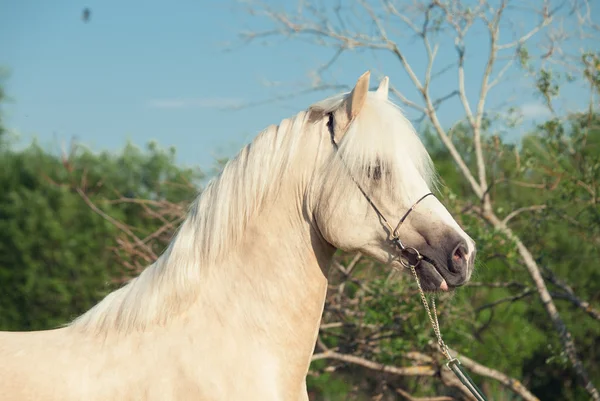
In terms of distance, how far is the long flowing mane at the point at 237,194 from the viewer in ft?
8.28

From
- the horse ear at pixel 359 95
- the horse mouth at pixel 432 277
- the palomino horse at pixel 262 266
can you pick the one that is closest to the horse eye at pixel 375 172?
the palomino horse at pixel 262 266

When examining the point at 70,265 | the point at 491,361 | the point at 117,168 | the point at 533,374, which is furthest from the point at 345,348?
the point at 117,168

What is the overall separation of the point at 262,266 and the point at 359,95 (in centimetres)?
74

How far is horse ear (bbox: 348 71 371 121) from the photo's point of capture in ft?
8.31

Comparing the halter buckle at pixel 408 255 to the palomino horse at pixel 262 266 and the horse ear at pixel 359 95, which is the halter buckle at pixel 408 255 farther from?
the horse ear at pixel 359 95

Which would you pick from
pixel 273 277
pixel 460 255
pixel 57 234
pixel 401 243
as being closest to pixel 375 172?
pixel 401 243

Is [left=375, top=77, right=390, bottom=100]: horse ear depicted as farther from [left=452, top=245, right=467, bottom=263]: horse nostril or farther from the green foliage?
the green foliage

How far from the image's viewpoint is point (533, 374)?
16.8 m

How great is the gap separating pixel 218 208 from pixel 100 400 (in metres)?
0.79

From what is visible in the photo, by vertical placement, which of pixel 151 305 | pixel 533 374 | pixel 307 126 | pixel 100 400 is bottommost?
pixel 533 374

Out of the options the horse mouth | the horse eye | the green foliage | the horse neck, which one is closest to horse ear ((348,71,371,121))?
the horse eye

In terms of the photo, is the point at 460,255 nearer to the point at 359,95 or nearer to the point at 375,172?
the point at 375,172

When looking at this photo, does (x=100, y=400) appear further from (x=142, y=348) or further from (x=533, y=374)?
(x=533, y=374)

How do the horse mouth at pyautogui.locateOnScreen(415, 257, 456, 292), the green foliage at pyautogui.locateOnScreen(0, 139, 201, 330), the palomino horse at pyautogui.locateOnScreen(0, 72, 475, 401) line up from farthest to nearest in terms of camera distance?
the green foliage at pyautogui.locateOnScreen(0, 139, 201, 330) < the horse mouth at pyautogui.locateOnScreen(415, 257, 456, 292) < the palomino horse at pyautogui.locateOnScreen(0, 72, 475, 401)
